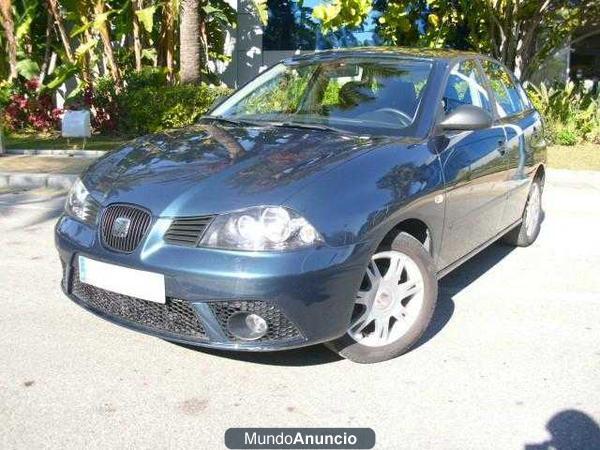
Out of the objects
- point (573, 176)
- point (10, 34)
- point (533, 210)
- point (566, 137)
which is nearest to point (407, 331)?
point (533, 210)

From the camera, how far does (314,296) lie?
3.10 meters

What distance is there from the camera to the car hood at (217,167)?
3.21 m

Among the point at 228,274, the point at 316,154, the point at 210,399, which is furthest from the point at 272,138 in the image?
the point at 210,399

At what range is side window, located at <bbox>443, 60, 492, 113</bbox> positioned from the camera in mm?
4395

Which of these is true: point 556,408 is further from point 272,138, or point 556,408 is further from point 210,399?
point 272,138

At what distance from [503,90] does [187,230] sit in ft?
11.0

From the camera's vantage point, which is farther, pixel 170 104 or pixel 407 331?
pixel 170 104

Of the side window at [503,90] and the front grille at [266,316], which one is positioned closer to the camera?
the front grille at [266,316]

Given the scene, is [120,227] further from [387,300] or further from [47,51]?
[47,51]

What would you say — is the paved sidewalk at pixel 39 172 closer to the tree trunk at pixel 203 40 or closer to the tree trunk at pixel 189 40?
the tree trunk at pixel 189 40

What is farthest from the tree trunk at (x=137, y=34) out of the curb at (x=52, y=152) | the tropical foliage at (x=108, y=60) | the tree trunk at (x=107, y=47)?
the curb at (x=52, y=152)

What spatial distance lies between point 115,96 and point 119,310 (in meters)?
9.46

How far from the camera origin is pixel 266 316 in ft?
Answer: 10.3

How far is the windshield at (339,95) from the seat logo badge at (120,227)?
1.40 m
